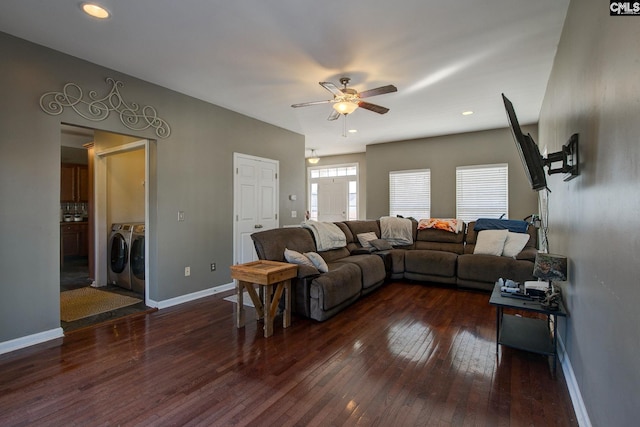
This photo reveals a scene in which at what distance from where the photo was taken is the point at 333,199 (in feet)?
28.9

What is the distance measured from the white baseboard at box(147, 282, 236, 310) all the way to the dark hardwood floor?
1.54ft

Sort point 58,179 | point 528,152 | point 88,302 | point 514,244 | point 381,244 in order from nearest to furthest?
point 528,152, point 58,179, point 88,302, point 514,244, point 381,244

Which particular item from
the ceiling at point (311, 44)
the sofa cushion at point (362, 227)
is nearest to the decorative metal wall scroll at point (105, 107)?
the ceiling at point (311, 44)

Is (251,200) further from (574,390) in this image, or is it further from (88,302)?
(574,390)

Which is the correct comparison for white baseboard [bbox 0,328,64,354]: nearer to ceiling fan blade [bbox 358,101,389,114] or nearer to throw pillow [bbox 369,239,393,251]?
ceiling fan blade [bbox 358,101,389,114]

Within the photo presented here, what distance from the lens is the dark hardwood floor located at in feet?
6.07

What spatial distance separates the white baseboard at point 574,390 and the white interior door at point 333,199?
636 centimetres

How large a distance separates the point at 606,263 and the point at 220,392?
7.59 feet

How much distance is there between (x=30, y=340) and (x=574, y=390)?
433cm

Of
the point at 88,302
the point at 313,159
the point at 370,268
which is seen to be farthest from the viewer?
the point at 313,159

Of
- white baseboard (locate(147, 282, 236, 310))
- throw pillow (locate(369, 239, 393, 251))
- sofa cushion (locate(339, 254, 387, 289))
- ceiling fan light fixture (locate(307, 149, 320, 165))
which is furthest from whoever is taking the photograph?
ceiling fan light fixture (locate(307, 149, 320, 165))

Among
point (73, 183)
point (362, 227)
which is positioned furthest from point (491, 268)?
point (73, 183)

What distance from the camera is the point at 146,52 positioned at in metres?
3.02

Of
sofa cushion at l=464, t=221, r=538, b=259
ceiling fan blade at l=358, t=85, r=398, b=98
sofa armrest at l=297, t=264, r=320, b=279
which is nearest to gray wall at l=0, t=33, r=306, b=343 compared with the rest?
sofa armrest at l=297, t=264, r=320, b=279
